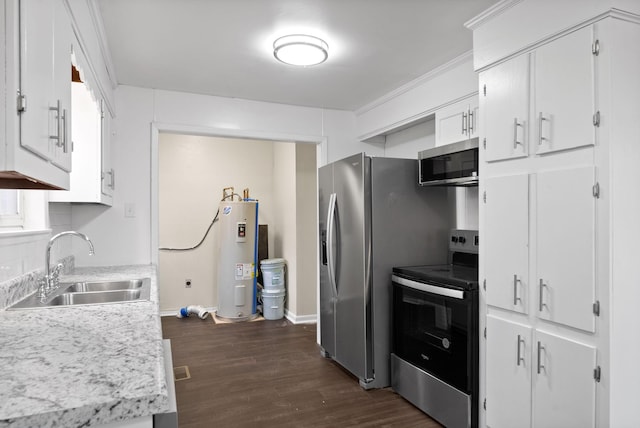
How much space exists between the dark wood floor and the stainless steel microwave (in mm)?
1546

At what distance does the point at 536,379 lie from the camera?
A: 6.42 ft

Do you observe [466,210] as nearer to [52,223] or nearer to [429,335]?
[429,335]

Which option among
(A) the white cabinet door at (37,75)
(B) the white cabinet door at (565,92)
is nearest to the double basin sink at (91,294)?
(A) the white cabinet door at (37,75)

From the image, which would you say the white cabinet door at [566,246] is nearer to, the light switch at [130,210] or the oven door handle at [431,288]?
the oven door handle at [431,288]

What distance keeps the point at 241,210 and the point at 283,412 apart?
2.90m

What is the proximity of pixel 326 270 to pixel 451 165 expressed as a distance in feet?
4.89

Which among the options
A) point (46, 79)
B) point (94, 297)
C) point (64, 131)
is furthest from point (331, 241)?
point (46, 79)

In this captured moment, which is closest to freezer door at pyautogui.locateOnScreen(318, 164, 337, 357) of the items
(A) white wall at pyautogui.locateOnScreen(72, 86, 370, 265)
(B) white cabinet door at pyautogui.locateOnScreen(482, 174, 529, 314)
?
(A) white wall at pyautogui.locateOnScreen(72, 86, 370, 265)

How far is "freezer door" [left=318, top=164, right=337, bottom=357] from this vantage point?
11.5ft

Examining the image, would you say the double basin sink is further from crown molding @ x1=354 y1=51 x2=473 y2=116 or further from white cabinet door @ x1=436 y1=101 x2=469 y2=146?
crown molding @ x1=354 y1=51 x2=473 y2=116

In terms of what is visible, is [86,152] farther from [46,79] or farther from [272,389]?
[272,389]

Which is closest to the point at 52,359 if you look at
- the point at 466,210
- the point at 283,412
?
the point at 283,412

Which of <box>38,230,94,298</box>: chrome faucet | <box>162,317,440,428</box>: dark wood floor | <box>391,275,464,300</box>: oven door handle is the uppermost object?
<box>38,230,94,298</box>: chrome faucet

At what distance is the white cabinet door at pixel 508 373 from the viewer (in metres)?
2.01
